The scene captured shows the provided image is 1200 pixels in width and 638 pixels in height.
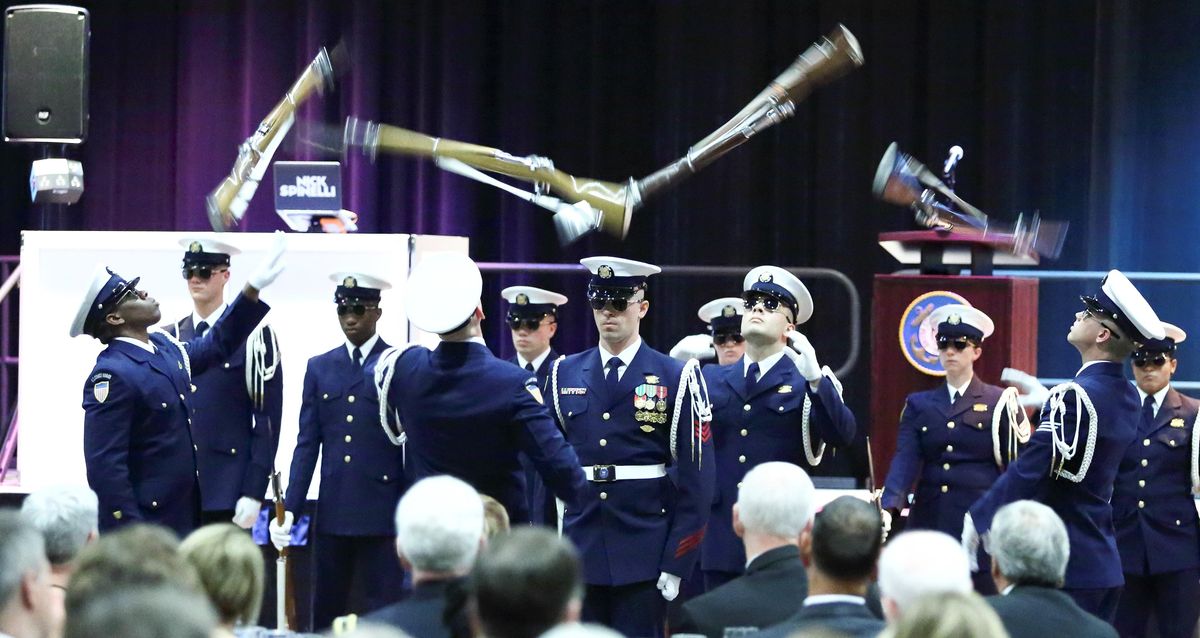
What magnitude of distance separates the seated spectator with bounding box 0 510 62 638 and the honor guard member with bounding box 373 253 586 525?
1662 mm

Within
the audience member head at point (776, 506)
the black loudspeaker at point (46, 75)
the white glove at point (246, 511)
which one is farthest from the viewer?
the black loudspeaker at point (46, 75)

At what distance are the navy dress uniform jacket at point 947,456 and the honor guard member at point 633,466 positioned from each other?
43.1 inches

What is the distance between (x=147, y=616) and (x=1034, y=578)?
2.14 metres

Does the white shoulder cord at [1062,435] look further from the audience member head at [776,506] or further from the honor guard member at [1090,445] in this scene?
the audience member head at [776,506]

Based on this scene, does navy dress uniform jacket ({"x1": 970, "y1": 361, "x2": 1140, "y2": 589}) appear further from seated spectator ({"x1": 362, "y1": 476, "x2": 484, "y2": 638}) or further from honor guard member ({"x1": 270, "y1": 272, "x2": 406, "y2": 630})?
seated spectator ({"x1": 362, "y1": 476, "x2": 484, "y2": 638})

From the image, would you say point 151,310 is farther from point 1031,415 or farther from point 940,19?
point 940,19

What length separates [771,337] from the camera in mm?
5113

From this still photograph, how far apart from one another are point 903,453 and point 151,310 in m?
2.54

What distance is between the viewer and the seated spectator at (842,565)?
303 cm

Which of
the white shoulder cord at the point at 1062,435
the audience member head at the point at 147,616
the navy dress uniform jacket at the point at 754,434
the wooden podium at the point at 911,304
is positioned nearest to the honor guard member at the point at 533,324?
the navy dress uniform jacket at the point at 754,434

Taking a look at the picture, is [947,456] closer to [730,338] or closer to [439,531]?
[730,338]

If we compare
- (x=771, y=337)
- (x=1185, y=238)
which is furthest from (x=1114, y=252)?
(x=771, y=337)

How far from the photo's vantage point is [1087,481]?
485cm

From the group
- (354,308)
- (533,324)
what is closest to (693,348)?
(533,324)
